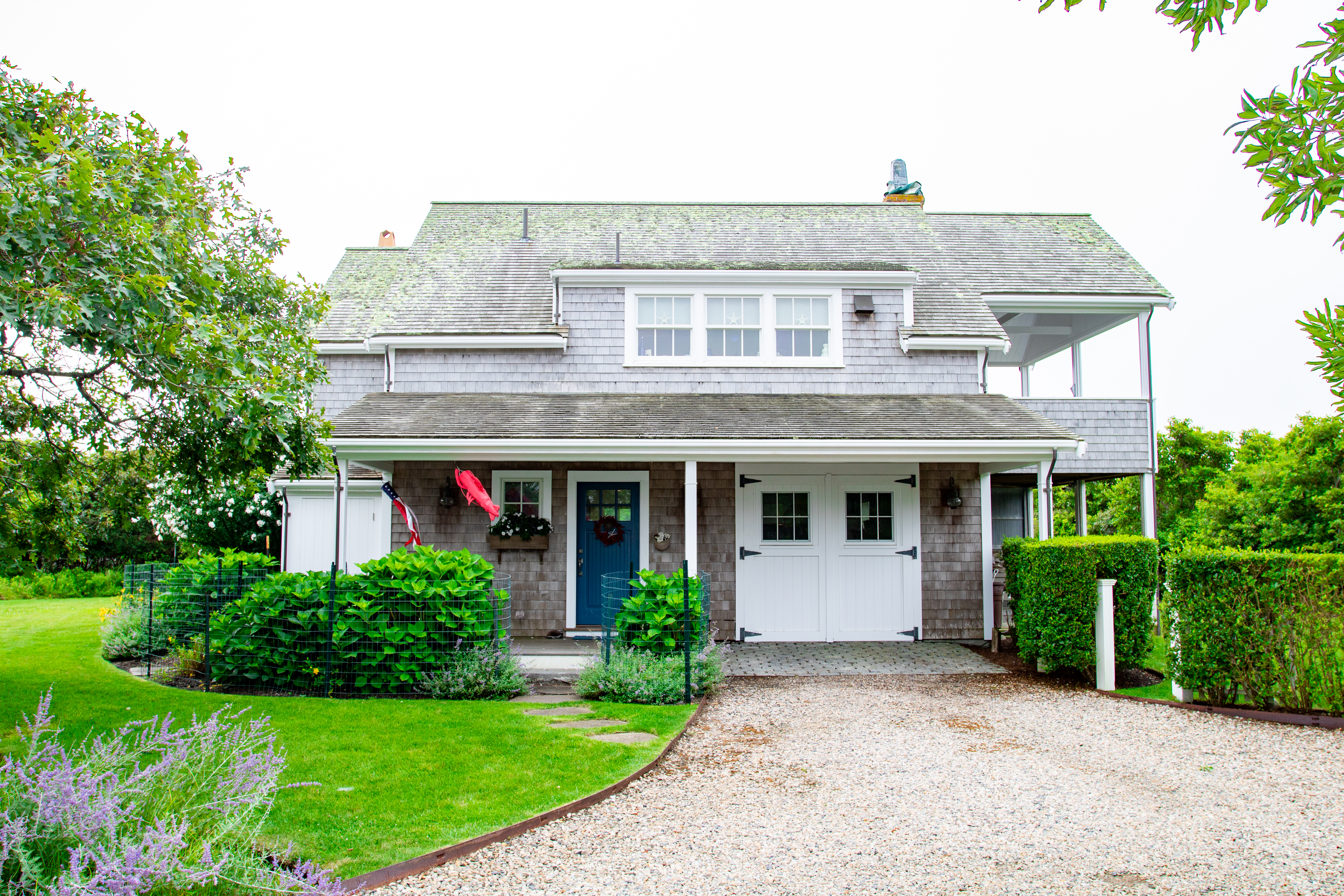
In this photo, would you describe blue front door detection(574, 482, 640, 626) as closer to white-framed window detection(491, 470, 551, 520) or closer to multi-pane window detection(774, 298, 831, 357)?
white-framed window detection(491, 470, 551, 520)

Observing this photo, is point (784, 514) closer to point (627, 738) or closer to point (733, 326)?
point (733, 326)

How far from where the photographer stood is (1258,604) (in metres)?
7.06

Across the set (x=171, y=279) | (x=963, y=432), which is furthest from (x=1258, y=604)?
(x=171, y=279)

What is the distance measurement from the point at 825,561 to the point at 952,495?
6.76 ft

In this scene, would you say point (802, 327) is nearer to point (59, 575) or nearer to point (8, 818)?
point (8, 818)

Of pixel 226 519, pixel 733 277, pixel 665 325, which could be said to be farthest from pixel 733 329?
pixel 226 519

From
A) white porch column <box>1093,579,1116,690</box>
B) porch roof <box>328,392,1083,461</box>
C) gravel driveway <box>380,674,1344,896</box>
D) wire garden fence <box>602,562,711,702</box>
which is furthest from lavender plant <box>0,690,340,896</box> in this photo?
white porch column <box>1093,579,1116,690</box>

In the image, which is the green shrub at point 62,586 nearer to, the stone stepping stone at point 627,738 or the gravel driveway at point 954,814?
the stone stepping stone at point 627,738

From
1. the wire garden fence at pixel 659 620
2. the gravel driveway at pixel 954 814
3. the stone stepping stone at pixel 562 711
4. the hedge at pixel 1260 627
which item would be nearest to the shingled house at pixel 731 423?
the wire garden fence at pixel 659 620

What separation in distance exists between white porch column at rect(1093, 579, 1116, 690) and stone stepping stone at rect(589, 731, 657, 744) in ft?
16.7

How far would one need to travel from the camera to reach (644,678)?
7.51 metres

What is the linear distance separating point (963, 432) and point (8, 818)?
30.3 ft

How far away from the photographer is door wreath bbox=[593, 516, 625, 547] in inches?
437

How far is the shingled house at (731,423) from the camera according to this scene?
987 cm
